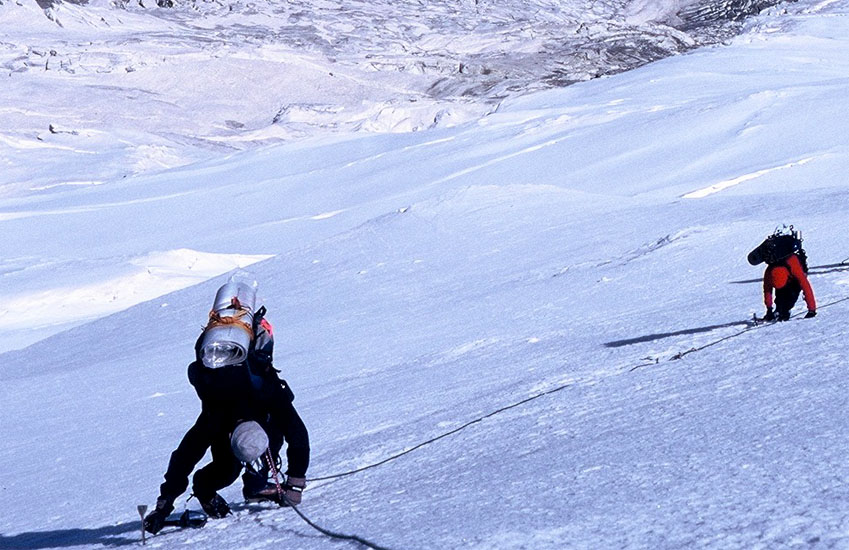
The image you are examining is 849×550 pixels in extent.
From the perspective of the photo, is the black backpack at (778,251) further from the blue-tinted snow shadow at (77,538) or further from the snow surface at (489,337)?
the blue-tinted snow shadow at (77,538)

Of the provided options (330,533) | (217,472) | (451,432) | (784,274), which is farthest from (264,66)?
(330,533)

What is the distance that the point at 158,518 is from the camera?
3654 mm

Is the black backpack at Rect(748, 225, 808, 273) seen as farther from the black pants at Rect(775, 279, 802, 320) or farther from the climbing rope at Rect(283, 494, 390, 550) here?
the climbing rope at Rect(283, 494, 390, 550)

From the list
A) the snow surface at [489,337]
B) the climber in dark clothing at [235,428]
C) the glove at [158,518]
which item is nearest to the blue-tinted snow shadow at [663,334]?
the snow surface at [489,337]

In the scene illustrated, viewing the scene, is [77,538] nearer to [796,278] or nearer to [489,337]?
[796,278]

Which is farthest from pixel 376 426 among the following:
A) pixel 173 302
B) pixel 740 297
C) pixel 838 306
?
pixel 173 302

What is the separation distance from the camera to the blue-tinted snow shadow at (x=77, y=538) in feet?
12.6

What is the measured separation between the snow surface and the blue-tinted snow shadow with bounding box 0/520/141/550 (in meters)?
0.02

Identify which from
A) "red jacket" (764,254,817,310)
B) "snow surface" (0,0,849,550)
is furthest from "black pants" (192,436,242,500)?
"red jacket" (764,254,817,310)

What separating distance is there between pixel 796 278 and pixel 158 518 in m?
3.32

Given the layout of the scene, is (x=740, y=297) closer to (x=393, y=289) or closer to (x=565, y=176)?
(x=393, y=289)

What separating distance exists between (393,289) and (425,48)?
56521 millimetres

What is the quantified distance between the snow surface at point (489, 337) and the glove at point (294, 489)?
0.04 m

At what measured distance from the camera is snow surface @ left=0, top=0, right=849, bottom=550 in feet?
9.70
